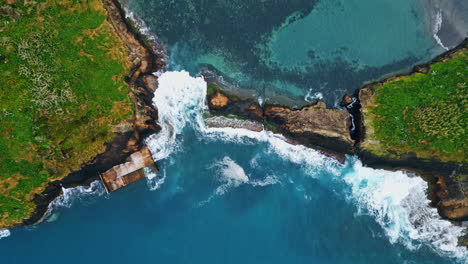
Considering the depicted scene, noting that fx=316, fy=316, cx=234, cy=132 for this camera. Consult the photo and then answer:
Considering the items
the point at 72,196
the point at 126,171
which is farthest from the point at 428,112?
the point at 72,196

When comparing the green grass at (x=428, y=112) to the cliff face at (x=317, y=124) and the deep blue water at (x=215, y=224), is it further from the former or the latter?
the deep blue water at (x=215, y=224)

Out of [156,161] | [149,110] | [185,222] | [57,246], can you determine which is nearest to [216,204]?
[185,222]

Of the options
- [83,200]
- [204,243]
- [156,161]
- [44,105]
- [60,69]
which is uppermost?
[60,69]

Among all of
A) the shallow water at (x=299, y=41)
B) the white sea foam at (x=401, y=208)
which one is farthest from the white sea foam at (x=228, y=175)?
the white sea foam at (x=401, y=208)

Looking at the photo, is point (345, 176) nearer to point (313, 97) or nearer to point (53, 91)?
point (313, 97)

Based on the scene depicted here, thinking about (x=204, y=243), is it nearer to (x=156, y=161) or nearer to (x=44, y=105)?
(x=156, y=161)

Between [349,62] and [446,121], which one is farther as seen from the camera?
[349,62]

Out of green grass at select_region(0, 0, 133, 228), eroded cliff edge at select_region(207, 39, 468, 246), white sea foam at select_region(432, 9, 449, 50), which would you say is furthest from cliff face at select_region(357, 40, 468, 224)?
green grass at select_region(0, 0, 133, 228)
